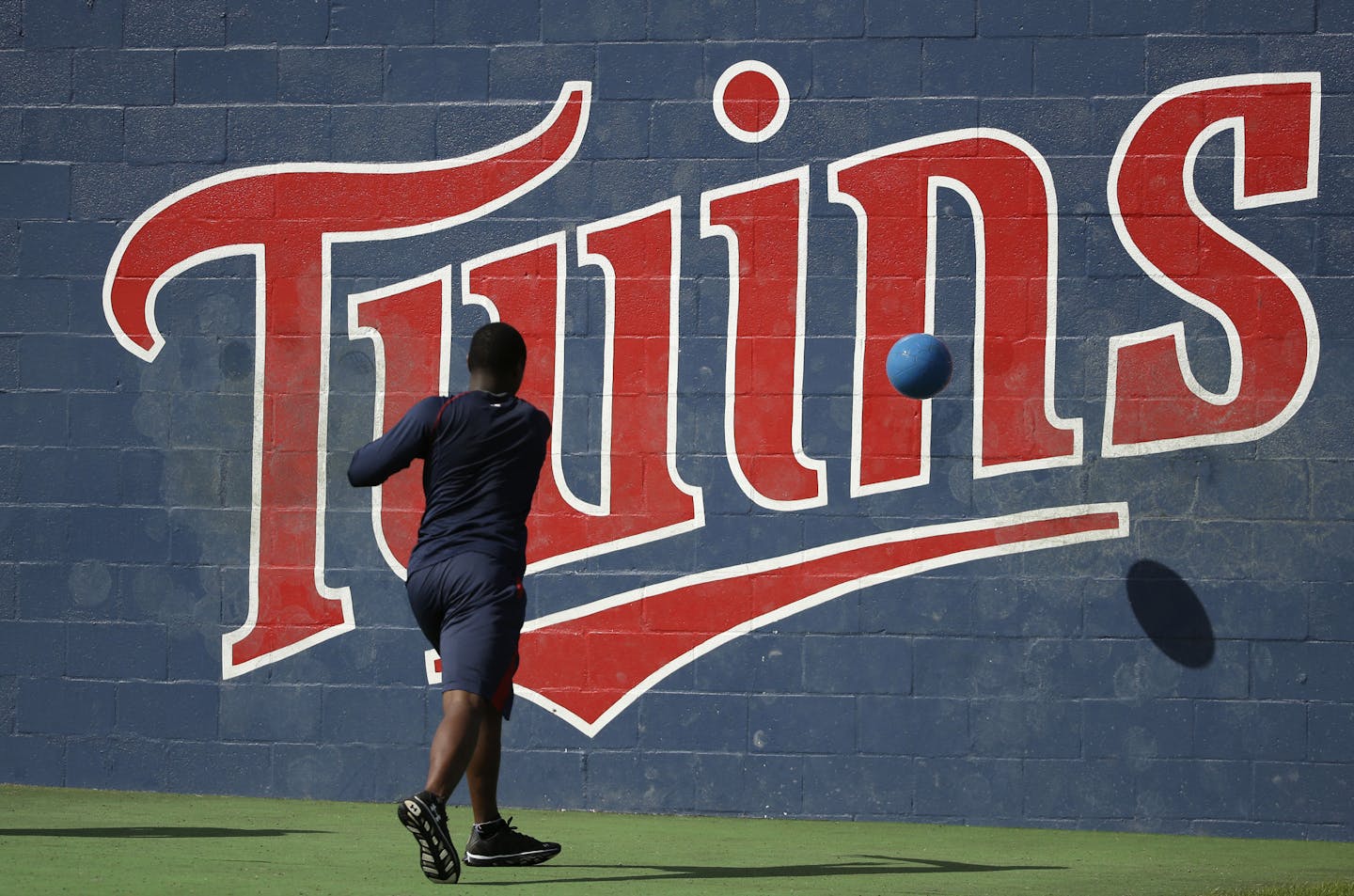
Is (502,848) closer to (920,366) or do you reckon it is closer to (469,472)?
(469,472)

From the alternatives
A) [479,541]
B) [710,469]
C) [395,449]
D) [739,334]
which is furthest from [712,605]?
[395,449]

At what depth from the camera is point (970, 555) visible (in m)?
6.80

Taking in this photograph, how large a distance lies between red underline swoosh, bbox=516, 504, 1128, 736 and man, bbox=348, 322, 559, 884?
166cm

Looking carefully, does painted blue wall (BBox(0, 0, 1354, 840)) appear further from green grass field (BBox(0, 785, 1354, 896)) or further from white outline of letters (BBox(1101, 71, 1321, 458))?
green grass field (BBox(0, 785, 1354, 896))

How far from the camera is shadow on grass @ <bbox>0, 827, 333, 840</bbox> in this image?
5.88 meters

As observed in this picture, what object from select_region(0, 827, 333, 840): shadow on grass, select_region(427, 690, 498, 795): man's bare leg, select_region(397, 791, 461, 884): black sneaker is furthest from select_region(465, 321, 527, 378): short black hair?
select_region(0, 827, 333, 840): shadow on grass

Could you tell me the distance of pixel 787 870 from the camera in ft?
17.7

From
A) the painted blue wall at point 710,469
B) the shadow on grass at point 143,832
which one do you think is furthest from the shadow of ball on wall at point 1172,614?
the shadow on grass at point 143,832

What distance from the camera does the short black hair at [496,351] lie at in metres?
5.26

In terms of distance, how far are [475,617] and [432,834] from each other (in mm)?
675

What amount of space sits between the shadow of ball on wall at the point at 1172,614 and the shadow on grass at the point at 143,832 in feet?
10.0

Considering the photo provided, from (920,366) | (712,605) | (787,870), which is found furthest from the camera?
(712,605)

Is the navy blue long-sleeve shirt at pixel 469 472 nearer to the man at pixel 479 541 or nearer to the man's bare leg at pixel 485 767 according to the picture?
the man at pixel 479 541

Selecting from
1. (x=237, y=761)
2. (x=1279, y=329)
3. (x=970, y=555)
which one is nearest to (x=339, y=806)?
(x=237, y=761)
